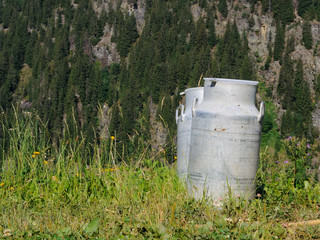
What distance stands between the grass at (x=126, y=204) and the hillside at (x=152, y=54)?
131 m

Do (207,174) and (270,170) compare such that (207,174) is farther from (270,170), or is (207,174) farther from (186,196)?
(270,170)

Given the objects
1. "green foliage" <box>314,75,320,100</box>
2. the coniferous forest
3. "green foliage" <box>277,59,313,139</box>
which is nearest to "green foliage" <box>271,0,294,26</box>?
the coniferous forest

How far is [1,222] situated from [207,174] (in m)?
2.16

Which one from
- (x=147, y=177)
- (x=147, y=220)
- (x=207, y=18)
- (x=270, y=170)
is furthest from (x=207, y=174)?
(x=207, y=18)

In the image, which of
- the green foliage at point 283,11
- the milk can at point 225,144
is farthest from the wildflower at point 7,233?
the green foliage at point 283,11

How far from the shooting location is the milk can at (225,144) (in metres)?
4.97

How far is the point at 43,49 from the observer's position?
179500mm

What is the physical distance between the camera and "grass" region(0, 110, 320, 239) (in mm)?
3906

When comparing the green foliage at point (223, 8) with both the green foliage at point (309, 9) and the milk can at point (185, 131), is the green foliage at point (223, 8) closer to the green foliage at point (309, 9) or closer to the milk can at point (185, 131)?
the green foliage at point (309, 9)

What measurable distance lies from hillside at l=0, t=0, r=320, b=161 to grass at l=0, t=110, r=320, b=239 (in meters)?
131

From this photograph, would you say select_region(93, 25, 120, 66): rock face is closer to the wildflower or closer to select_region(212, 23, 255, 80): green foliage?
select_region(212, 23, 255, 80): green foliage

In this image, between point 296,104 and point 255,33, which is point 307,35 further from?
point 296,104

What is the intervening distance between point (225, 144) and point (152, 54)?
159 m

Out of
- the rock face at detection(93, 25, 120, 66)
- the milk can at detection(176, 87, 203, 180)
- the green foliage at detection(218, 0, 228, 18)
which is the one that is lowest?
the rock face at detection(93, 25, 120, 66)
